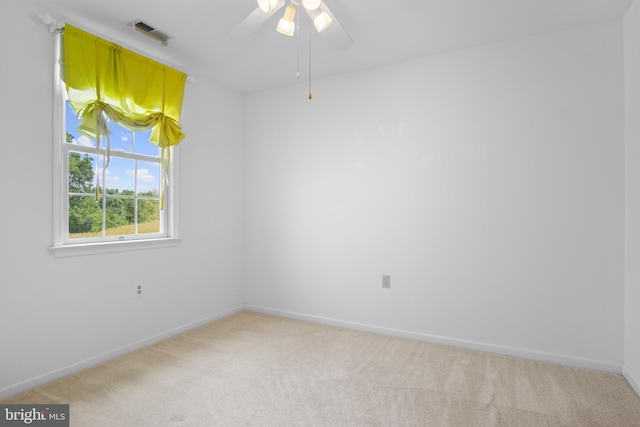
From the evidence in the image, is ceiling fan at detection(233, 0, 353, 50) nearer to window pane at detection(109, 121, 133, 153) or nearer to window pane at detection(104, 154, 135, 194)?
window pane at detection(109, 121, 133, 153)

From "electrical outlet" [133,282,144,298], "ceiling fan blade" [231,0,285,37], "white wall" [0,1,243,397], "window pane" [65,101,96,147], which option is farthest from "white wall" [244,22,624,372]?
"window pane" [65,101,96,147]

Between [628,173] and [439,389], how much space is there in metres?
1.95

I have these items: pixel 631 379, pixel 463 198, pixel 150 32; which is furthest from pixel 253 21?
pixel 631 379

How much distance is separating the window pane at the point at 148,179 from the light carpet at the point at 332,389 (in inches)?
53.1

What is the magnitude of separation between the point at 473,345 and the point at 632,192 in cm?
158

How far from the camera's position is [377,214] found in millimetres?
3256

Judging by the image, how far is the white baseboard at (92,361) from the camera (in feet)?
7.00

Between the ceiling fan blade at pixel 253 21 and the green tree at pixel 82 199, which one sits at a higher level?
the ceiling fan blade at pixel 253 21

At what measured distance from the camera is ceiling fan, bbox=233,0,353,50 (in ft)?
6.02

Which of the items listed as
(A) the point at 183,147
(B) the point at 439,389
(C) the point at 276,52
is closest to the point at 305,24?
(C) the point at 276,52

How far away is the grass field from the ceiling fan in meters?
1.80

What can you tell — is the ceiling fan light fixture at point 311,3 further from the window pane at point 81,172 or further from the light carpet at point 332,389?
the light carpet at point 332,389

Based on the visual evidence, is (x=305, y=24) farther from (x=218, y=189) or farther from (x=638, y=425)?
(x=638, y=425)
